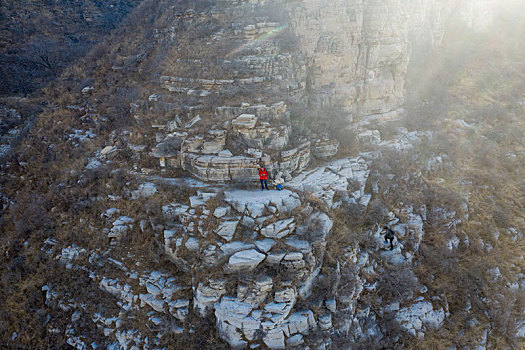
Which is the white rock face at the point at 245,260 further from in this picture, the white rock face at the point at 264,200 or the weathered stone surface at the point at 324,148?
the weathered stone surface at the point at 324,148

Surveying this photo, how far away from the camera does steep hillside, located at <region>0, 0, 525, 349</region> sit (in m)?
9.27

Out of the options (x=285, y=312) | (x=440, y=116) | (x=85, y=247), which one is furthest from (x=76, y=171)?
(x=440, y=116)

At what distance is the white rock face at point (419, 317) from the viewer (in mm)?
9891

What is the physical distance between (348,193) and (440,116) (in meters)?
9.81

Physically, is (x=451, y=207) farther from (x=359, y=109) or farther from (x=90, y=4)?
(x=90, y=4)

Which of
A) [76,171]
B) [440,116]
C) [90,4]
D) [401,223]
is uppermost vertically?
[90,4]

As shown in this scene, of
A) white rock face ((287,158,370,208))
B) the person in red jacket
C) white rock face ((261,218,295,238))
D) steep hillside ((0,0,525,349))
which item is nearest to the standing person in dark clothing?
steep hillside ((0,0,525,349))

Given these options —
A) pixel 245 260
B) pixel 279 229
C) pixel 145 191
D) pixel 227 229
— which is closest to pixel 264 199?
pixel 279 229

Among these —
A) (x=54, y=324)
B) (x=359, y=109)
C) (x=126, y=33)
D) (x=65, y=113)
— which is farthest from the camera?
(x=126, y=33)

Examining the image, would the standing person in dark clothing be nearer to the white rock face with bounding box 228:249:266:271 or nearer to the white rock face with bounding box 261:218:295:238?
the white rock face with bounding box 261:218:295:238

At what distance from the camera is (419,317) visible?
1005 cm

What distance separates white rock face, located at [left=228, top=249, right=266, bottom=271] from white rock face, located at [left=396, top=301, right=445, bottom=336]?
5.01 metres

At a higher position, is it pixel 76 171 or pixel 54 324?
pixel 76 171

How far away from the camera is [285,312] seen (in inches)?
338
